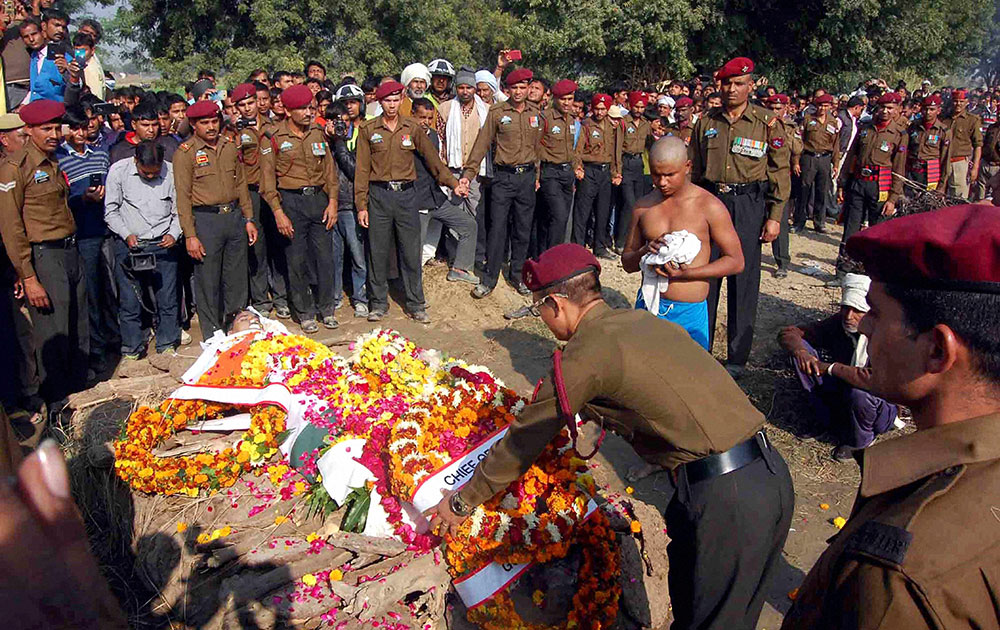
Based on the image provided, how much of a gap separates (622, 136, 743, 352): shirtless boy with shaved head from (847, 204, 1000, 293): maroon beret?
3219 mm

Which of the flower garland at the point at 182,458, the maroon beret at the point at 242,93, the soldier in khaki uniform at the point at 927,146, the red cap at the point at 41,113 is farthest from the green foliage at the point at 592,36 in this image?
the flower garland at the point at 182,458

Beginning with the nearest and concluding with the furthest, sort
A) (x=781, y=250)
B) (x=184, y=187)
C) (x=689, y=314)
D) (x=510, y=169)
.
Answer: (x=689, y=314), (x=184, y=187), (x=510, y=169), (x=781, y=250)

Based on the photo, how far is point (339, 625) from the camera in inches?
124

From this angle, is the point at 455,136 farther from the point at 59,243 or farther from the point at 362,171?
the point at 59,243

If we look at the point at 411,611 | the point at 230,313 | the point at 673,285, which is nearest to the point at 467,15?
the point at 230,313

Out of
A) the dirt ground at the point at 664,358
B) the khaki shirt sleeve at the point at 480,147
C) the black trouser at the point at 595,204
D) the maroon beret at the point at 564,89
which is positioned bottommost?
the dirt ground at the point at 664,358

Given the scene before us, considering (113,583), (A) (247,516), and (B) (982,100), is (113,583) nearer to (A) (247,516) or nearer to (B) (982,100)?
(A) (247,516)

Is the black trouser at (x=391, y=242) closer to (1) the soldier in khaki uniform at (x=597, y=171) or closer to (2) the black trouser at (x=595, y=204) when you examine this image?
(1) the soldier in khaki uniform at (x=597, y=171)

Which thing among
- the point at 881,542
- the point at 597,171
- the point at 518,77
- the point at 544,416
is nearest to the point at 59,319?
the point at 544,416

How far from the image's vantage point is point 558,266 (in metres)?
2.81

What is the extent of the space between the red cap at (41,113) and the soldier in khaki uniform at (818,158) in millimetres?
10366

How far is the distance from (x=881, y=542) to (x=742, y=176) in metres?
5.39

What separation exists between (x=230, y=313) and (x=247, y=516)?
3.66m

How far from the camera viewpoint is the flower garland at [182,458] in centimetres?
402
